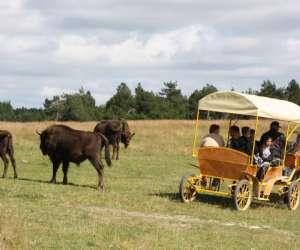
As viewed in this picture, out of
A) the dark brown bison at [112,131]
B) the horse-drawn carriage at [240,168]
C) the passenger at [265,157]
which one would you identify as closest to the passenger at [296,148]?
the horse-drawn carriage at [240,168]

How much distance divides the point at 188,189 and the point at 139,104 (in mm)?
96420

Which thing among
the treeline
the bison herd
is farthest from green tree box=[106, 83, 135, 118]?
the bison herd

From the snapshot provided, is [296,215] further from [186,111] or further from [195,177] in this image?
[186,111]

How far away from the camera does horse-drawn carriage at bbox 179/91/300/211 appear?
50.4 ft

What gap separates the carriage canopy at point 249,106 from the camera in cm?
1534

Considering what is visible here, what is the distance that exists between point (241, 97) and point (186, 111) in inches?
4052

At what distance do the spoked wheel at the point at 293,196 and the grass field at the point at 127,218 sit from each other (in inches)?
9.9

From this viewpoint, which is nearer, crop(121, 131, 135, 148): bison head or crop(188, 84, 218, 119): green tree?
crop(121, 131, 135, 148): bison head

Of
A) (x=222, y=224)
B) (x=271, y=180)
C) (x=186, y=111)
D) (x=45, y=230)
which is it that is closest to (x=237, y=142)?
(x=271, y=180)

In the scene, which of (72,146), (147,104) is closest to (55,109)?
(147,104)

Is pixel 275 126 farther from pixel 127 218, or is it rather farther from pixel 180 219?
pixel 127 218

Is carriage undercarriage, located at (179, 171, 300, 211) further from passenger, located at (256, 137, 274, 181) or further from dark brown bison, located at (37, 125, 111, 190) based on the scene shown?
dark brown bison, located at (37, 125, 111, 190)

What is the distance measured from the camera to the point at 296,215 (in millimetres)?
15703

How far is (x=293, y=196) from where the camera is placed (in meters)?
16.8
